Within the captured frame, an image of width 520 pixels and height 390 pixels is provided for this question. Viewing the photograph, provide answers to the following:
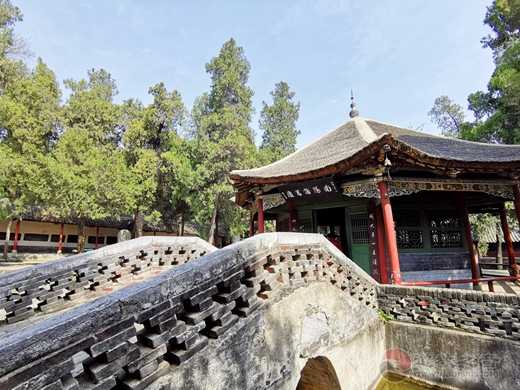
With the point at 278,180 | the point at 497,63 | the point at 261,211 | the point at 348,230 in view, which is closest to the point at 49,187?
the point at 261,211

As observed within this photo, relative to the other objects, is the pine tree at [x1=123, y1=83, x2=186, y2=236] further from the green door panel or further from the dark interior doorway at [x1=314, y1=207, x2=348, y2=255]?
the green door panel

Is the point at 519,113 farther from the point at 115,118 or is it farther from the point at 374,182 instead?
the point at 115,118

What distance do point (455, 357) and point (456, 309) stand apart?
0.68 metres

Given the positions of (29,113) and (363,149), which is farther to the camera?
(29,113)

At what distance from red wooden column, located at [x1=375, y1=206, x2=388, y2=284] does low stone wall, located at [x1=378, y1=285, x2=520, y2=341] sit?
1948 millimetres

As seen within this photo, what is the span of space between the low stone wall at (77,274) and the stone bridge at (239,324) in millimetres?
13

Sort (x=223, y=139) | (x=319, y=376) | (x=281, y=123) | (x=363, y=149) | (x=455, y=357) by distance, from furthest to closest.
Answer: (x=281, y=123) < (x=223, y=139) < (x=363, y=149) < (x=455, y=357) < (x=319, y=376)

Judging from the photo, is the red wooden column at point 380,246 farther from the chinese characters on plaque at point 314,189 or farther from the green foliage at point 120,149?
the green foliage at point 120,149

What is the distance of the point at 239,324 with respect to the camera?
247cm

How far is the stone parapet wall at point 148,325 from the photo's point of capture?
56.0 inches

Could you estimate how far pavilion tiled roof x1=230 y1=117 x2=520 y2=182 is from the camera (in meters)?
6.03

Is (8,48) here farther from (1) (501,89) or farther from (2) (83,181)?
(1) (501,89)

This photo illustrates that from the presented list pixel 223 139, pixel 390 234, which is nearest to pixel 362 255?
pixel 390 234

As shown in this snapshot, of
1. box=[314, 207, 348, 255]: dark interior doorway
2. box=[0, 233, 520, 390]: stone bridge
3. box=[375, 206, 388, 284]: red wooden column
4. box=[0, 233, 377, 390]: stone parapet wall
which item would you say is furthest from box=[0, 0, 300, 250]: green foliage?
box=[0, 233, 377, 390]: stone parapet wall
